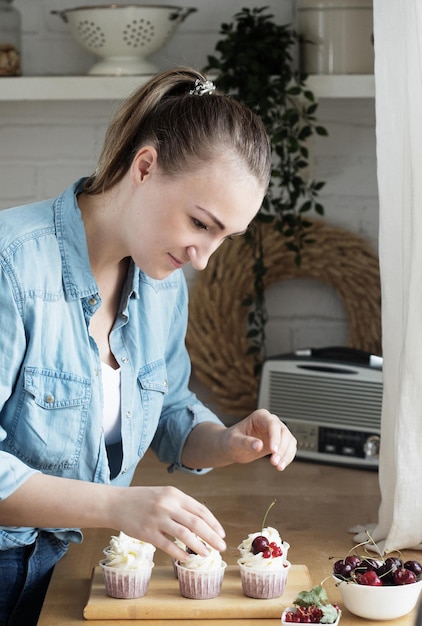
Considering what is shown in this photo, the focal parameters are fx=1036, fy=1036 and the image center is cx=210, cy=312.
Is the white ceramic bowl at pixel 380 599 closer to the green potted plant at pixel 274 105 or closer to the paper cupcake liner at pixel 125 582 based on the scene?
the paper cupcake liner at pixel 125 582

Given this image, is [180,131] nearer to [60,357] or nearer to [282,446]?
[60,357]

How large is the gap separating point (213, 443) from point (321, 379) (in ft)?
2.21

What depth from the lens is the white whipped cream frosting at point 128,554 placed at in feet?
4.44

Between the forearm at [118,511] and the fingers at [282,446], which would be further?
the fingers at [282,446]

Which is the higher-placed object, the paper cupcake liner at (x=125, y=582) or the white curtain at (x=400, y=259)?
the white curtain at (x=400, y=259)

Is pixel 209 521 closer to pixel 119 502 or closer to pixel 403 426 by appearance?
pixel 119 502

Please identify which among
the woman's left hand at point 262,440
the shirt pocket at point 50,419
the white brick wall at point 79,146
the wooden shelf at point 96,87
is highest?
the wooden shelf at point 96,87

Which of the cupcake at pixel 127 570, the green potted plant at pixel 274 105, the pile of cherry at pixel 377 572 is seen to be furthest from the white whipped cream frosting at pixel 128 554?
the green potted plant at pixel 274 105

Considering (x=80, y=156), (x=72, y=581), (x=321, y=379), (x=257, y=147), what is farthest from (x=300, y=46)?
(x=72, y=581)

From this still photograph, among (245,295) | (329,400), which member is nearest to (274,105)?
(245,295)

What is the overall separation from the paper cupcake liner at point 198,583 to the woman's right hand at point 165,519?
109 mm

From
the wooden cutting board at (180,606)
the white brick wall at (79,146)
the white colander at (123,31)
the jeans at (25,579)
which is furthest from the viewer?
the white brick wall at (79,146)

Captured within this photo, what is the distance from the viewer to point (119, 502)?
1.24 meters

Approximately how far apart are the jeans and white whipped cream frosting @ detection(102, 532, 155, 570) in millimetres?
125
